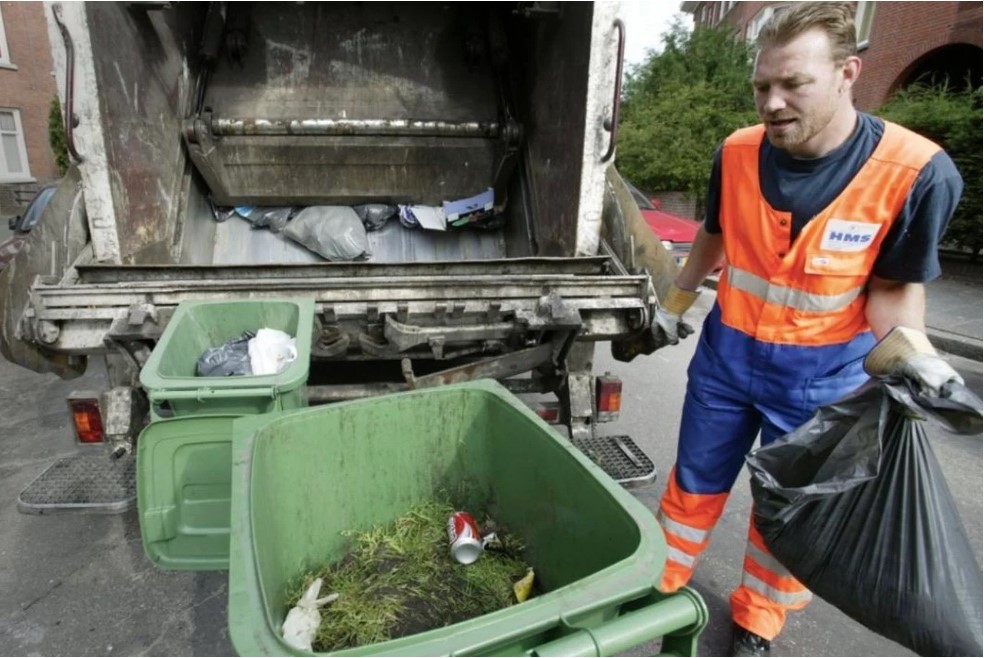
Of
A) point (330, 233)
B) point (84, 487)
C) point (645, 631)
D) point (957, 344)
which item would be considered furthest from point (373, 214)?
point (957, 344)

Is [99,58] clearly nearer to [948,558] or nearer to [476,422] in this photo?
[476,422]

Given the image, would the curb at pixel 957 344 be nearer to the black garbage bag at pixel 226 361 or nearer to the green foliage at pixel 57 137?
the black garbage bag at pixel 226 361

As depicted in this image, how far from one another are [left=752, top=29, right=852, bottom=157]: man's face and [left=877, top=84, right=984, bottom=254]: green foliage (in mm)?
7126

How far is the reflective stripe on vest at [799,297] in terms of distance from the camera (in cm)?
→ 164

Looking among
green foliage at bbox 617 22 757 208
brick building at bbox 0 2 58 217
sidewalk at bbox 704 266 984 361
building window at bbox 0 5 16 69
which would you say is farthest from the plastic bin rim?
building window at bbox 0 5 16 69

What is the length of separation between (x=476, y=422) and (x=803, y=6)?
132cm

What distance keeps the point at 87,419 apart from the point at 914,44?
1235 centimetres

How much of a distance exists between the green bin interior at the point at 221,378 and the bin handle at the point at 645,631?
3.42 feet

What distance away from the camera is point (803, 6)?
1.50 metres

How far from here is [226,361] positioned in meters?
1.86

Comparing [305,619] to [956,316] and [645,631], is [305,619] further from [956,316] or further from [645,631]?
[956,316]

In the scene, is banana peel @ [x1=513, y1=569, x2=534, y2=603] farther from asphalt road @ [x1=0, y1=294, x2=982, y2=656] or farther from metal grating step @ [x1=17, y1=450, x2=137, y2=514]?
metal grating step @ [x1=17, y1=450, x2=137, y2=514]

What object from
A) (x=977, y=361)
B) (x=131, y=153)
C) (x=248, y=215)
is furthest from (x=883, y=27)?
(x=131, y=153)

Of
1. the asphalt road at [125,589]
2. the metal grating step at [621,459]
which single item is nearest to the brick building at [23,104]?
the asphalt road at [125,589]
